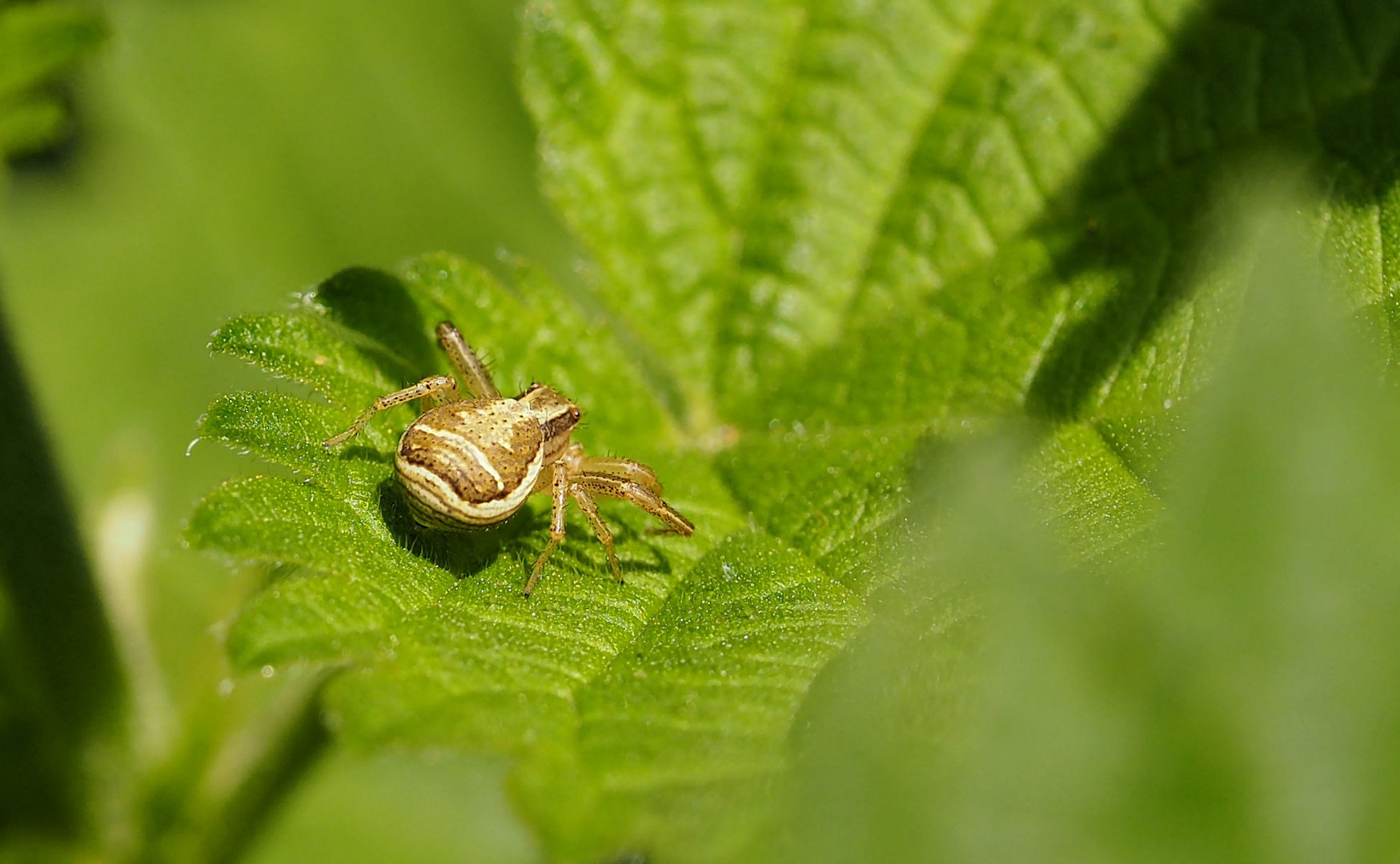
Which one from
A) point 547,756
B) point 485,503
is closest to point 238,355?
point 485,503

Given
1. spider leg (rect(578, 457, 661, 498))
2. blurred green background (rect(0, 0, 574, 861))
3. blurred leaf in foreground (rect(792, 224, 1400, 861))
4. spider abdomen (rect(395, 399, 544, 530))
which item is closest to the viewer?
blurred leaf in foreground (rect(792, 224, 1400, 861))

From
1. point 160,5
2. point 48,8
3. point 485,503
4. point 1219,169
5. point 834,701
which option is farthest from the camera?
point 160,5

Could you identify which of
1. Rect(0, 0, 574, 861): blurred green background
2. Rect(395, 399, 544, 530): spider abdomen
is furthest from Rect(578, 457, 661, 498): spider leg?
Rect(0, 0, 574, 861): blurred green background

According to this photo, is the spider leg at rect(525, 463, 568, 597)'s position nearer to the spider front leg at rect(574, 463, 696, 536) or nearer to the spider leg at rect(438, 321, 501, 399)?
the spider front leg at rect(574, 463, 696, 536)

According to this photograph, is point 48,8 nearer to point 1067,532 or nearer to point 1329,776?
point 1067,532

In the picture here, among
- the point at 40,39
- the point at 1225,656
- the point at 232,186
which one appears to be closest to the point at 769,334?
the point at 40,39

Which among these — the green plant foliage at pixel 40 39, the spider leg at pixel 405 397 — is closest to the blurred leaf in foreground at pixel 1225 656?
the spider leg at pixel 405 397

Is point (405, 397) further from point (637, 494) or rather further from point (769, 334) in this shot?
point (769, 334)
